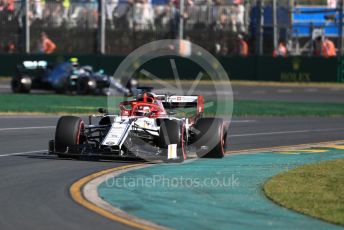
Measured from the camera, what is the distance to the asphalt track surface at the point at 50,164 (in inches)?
369

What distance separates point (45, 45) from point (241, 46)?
8279 millimetres

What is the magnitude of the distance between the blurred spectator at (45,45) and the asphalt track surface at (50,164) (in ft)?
57.9

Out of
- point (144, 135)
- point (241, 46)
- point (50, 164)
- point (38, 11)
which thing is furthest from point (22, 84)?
point (50, 164)

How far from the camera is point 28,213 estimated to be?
9.66 meters

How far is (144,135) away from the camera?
14.9m

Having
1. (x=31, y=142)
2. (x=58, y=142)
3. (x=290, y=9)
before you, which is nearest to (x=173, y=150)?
(x=58, y=142)

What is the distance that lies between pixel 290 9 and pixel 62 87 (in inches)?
421

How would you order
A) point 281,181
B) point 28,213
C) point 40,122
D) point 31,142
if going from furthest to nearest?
point 40,122 → point 31,142 → point 281,181 → point 28,213

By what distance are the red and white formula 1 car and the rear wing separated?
306 millimetres

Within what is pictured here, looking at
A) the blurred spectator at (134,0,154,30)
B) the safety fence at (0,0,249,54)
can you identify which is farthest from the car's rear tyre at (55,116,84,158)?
the blurred spectator at (134,0,154,30)

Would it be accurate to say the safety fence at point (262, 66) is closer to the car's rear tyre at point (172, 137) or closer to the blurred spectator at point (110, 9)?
the blurred spectator at point (110, 9)

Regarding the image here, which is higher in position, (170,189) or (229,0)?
(229,0)

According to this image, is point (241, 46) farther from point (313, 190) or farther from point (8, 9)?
point (313, 190)

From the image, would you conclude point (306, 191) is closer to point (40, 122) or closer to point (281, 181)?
point (281, 181)
